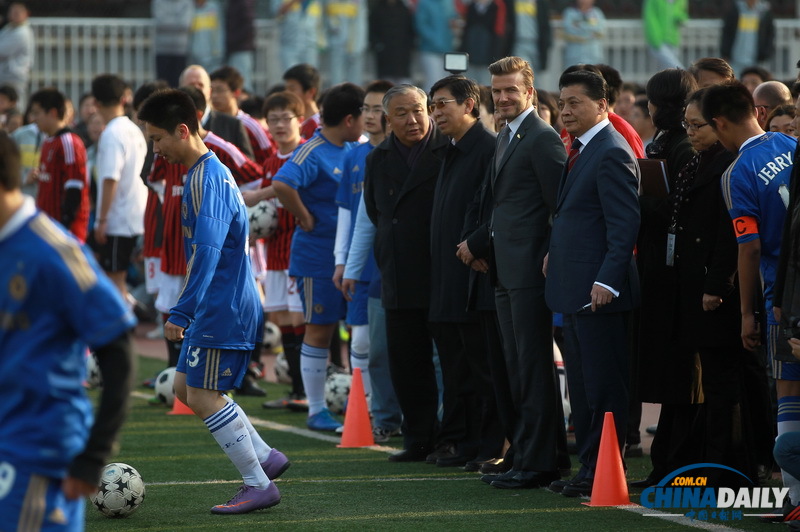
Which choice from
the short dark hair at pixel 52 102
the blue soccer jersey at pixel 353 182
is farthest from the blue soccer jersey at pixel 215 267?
the short dark hair at pixel 52 102

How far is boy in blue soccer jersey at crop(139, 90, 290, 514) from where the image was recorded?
6.52 metres

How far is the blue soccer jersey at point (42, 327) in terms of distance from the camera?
3.86 m


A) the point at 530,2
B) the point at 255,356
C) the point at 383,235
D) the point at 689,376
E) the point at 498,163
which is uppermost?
the point at 530,2

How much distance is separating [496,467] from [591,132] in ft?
6.99

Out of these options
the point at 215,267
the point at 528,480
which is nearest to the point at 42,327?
the point at 215,267

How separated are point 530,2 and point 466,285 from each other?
1320cm

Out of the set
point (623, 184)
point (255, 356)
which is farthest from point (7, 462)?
point (255, 356)

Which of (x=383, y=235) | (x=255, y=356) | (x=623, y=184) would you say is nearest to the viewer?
(x=623, y=184)

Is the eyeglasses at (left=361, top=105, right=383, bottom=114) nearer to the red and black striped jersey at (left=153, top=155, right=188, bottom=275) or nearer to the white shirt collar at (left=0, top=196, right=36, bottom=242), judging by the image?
the red and black striped jersey at (left=153, top=155, right=188, bottom=275)

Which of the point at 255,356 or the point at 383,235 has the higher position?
the point at 383,235

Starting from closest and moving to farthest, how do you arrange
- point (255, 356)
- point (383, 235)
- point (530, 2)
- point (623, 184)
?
1. point (623, 184)
2. point (383, 235)
3. point (255, 356)
4. point (530, 2)

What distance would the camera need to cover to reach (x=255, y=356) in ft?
39.1

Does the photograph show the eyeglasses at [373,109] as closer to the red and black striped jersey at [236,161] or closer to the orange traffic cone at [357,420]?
the red and black striped jersey at [236,161]

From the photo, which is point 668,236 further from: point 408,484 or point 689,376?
point 408,484
